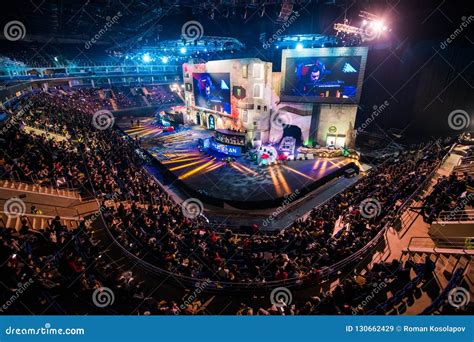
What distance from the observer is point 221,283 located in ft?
24.5

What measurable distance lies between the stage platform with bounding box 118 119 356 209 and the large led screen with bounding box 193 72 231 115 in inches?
287

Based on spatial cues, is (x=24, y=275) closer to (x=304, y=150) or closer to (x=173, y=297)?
(x=173, y=297)

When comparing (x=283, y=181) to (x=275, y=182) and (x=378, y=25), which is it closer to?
(x=275, y=182)

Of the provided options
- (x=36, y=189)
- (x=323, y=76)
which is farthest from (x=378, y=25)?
(x=36, y=189)

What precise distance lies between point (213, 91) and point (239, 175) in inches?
661

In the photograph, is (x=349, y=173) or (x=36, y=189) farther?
(x=349, y=173)

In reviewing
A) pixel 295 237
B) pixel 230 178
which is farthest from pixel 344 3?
pixel 295 237

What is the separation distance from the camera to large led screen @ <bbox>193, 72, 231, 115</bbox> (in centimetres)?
2977

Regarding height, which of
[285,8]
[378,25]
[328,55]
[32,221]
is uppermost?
[285,8]

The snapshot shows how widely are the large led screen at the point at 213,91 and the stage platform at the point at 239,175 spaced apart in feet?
23.9

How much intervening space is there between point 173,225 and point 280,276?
5320mm

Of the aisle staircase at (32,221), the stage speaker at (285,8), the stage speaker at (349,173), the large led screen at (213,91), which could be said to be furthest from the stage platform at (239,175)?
the stage speaker at (285,8)

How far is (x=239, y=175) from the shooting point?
20.0 metres

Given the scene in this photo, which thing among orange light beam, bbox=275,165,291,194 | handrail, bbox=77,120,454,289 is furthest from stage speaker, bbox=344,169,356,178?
handrail, bbox=77,120,454,289
